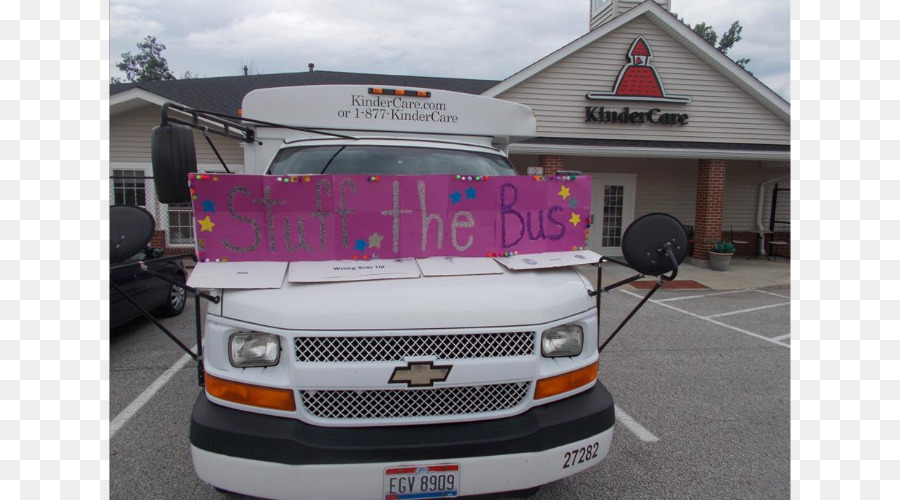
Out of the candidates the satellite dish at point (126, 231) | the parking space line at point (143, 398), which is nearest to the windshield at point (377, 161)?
the satellite dish at point (126, 231)

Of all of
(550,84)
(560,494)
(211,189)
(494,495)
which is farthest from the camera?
(550,84)

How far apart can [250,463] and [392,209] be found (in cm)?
139

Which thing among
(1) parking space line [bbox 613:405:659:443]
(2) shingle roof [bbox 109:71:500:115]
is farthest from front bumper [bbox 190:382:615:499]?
(2) shingle roof [bbox 109:71:500:115]

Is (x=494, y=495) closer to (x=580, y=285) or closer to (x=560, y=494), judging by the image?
(x=560, y=494)

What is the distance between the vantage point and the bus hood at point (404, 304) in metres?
2.15

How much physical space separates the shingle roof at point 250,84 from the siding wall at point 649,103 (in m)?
3.60

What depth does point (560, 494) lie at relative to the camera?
9.63ft

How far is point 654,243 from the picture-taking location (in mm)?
2588

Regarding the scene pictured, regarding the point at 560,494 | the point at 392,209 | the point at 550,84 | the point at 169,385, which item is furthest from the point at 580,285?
the point at 550,84

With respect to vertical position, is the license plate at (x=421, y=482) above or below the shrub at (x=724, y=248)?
below

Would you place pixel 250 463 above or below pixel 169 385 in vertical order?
above

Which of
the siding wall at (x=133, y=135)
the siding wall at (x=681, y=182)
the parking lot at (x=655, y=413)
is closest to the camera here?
the parking lot at (x=655, y=413)

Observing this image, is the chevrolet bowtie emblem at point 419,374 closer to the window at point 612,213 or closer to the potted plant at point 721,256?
the potted plant at point 721,256

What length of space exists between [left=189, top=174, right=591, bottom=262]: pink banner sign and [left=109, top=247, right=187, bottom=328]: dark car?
2.83 m
